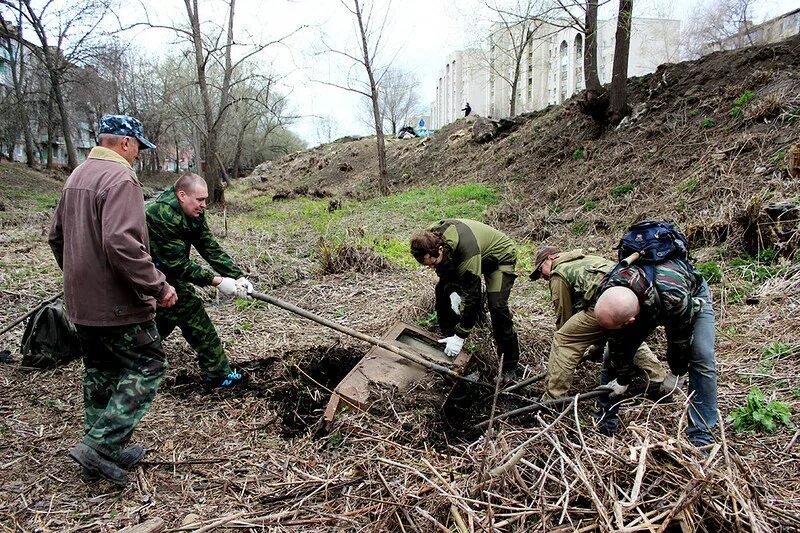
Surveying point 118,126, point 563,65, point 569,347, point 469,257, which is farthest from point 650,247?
point 563,65

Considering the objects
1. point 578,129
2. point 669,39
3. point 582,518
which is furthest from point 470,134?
point 669,39

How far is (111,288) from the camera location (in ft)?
8.54

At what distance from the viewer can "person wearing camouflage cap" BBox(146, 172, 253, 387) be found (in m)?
3.58

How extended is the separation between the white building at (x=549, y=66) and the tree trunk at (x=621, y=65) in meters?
18.3

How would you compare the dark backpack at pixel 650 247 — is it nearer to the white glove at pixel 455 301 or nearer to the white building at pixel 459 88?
the white glove at pixel 455 301

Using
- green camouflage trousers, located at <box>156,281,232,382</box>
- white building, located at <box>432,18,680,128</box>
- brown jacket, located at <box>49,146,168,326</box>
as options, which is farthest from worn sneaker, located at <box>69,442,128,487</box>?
white building, located at <box>432,18,680,128</box>

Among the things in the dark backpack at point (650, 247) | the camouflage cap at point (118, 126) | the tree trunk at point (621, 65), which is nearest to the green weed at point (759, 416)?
the dark backpack at point (650, 247)

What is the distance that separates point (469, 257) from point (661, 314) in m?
1.32

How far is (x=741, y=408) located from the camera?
3129 millimetres

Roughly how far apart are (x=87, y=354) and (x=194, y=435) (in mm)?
871

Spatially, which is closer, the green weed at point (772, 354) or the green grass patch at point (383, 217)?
the green weed at point (772, 354)

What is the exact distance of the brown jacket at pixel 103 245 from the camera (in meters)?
2.52

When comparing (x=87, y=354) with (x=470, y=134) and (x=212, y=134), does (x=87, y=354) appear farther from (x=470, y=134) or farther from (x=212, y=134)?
(x=470, y=134)

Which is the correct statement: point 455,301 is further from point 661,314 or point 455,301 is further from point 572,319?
point 661,314
